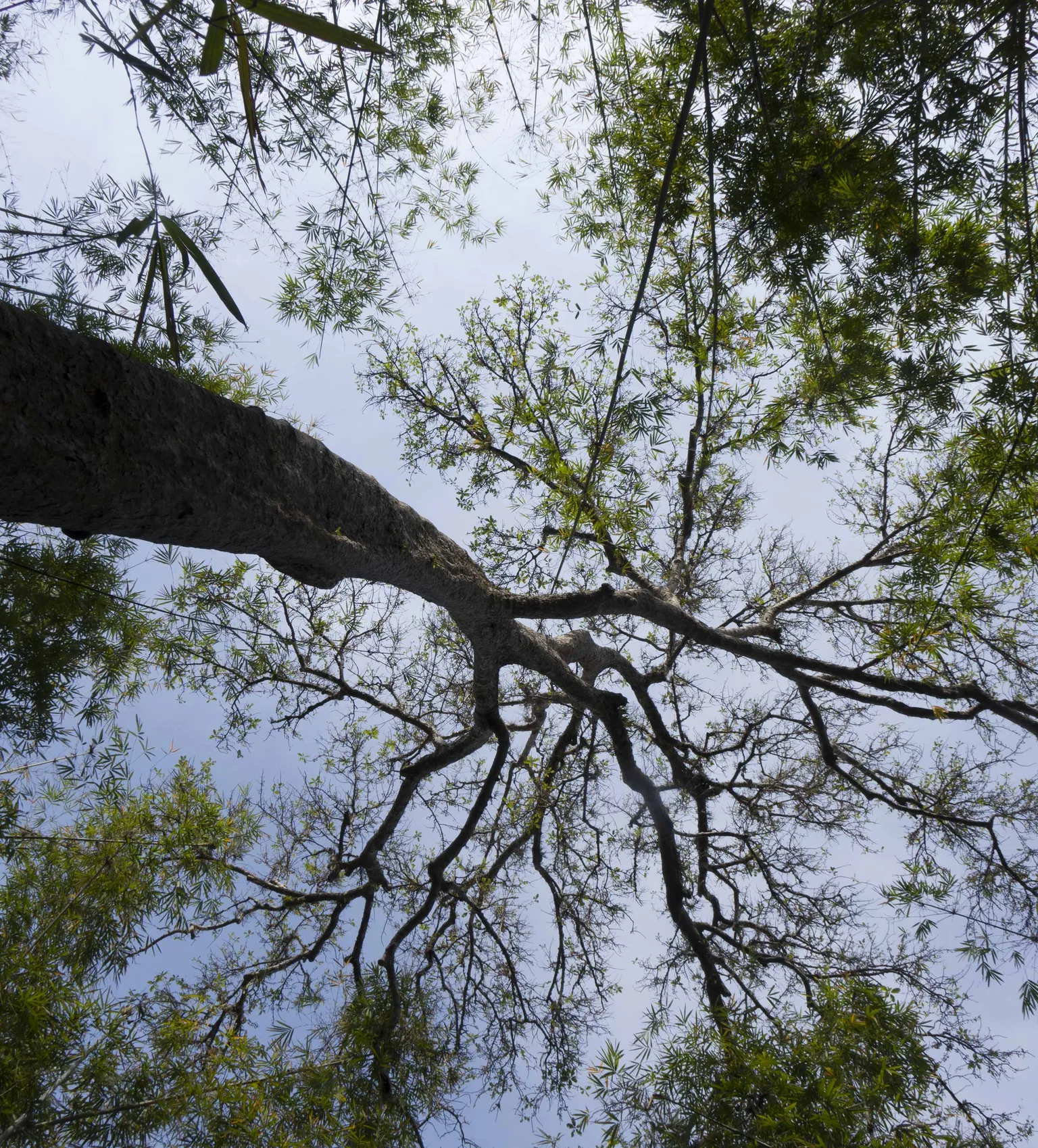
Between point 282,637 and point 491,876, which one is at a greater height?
point 282,637

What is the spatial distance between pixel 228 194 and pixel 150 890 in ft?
9.02

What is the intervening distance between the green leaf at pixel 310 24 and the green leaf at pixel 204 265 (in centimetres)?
48

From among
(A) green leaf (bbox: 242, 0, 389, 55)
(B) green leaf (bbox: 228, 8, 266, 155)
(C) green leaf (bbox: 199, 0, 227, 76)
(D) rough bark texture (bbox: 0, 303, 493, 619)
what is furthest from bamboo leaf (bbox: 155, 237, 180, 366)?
(A) green leaf (bbox: 242, 0, 389, 55)

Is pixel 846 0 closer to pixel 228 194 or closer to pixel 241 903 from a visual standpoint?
pixel 228 194

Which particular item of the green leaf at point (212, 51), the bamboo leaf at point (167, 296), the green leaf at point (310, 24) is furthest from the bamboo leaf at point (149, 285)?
the green leaf at point (310, 24)

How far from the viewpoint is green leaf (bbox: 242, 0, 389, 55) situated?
119 centimetres

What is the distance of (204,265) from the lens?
5.08ft

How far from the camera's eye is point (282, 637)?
3824 mm

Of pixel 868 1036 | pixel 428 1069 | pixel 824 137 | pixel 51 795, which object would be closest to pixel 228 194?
pixel 824 137

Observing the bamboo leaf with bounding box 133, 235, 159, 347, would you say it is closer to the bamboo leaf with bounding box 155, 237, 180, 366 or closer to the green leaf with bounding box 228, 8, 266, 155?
the bamboo leaf with bounding box 155, 237, 180, 366

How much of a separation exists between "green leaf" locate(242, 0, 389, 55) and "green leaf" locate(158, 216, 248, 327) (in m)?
0.48

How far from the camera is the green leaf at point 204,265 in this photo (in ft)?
5.01

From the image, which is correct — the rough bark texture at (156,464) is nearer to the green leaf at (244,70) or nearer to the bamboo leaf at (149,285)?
the bamboo leaf at (149,285)

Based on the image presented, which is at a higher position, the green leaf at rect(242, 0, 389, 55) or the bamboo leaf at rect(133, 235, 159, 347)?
the bamboo leaf at rect(133, 235, 159, 347)
